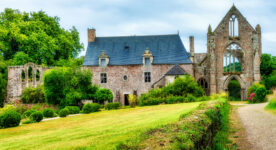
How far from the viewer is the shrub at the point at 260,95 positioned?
25794 mm

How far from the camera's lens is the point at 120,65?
35531 millimetres

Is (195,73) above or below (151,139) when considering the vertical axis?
above

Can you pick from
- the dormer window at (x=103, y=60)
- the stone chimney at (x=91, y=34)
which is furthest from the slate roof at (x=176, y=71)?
the stone chimney at (x=91, y=34)

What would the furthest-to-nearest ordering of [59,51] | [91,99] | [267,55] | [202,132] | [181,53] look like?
[267,55] → [59,51] → [181,53] → [91,99] → [202,132]

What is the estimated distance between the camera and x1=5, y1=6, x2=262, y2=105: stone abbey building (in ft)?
110

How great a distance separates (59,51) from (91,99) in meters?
15.5

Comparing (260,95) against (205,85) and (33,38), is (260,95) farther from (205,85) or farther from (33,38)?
(33,38)

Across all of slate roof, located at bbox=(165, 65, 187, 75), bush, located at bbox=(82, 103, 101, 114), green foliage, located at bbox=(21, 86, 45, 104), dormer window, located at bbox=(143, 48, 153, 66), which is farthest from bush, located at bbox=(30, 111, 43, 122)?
dormer window, located at bbox=(143, 48, 153, 66)

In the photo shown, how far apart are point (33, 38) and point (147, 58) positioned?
→ 16577mm

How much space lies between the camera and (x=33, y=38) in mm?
36688

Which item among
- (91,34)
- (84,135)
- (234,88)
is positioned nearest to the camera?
(84,135)

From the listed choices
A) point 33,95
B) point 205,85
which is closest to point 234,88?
point 205,85

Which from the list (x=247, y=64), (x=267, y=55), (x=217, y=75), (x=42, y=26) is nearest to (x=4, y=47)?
(x=42, y=26)

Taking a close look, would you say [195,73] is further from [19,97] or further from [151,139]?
[151,139]
